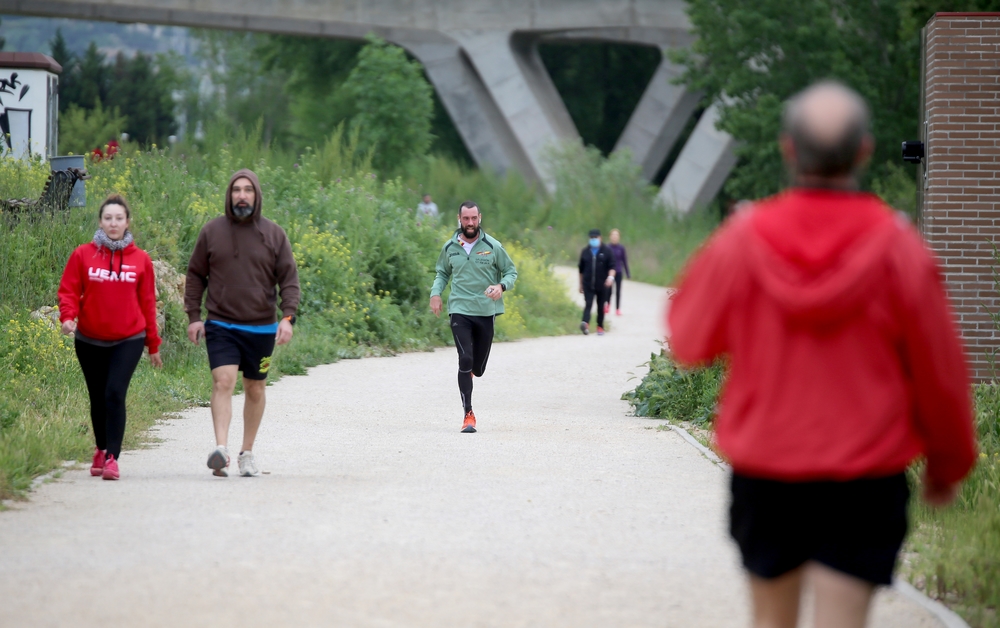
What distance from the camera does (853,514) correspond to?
126 inches

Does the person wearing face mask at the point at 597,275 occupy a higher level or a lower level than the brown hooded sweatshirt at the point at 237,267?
lower

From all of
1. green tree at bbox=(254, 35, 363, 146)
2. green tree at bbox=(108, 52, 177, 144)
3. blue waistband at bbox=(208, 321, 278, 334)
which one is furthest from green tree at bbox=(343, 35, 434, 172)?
green tree at bbox=(108, 52, 177, 144)

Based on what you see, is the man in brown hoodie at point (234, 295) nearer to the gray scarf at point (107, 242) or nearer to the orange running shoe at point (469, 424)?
the gray scarf at point (107, 242)

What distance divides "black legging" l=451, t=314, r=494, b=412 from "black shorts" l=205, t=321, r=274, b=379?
10.5ft

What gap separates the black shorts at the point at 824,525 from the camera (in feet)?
10.4

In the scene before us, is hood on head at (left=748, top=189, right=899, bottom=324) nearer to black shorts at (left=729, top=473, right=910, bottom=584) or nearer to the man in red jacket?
the man in red jacket

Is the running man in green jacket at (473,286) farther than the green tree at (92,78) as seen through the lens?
A: No

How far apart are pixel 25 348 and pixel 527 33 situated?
3496cm

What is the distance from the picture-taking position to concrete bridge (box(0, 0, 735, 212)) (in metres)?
42.5

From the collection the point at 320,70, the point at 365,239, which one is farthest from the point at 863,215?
the point at 320,70

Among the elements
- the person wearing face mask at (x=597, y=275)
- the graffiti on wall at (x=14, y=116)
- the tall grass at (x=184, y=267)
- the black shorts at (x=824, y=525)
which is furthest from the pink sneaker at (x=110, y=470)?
the person wearing face mask at (x=597, y=275)

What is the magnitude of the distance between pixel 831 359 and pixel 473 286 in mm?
8197

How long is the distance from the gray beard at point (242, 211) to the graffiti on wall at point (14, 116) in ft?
34.3

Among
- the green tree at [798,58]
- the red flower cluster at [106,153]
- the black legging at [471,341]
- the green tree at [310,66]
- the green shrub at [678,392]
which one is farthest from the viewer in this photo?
the green tree at [310,66]
